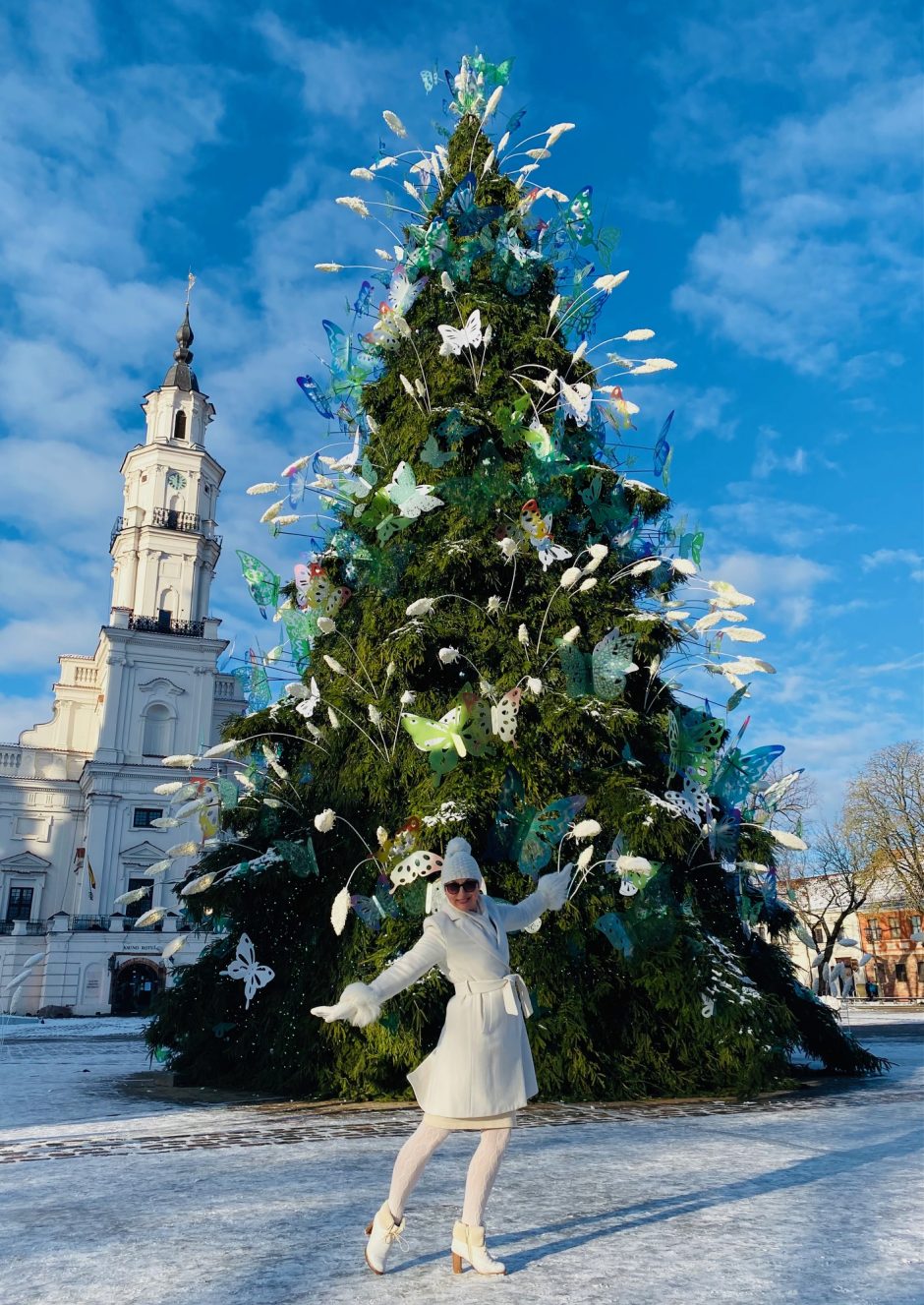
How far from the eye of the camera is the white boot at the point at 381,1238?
3.63 m

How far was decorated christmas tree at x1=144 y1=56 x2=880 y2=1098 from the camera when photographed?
8.82 m

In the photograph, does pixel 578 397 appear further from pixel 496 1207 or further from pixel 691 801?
pixel 496 1207

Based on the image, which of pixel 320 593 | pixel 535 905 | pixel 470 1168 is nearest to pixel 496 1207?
pixel 470 1168

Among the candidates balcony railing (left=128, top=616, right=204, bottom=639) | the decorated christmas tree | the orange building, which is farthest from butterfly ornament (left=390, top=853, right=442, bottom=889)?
the orange building

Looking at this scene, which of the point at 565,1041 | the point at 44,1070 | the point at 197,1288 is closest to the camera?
the point at 197,1288

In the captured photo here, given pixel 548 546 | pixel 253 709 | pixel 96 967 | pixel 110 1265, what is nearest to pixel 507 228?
pixel 548 546

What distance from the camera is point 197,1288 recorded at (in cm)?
346

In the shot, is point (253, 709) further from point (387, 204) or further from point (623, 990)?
point (387, 204)

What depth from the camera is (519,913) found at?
4223 mm

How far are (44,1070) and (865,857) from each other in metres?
33.0

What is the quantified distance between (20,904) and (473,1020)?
1673 inches

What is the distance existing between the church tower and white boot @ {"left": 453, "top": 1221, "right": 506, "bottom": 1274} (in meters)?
42.3

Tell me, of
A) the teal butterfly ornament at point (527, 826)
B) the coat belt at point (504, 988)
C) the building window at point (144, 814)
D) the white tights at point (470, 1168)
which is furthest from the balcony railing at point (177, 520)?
the white tights at point (470, 1168)

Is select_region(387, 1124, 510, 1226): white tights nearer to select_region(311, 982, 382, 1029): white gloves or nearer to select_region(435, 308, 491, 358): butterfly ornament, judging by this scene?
select_region(311, 982, 382, 1029): white gloves
